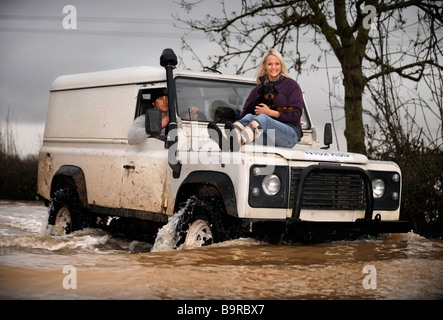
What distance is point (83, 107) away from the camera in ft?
30.6

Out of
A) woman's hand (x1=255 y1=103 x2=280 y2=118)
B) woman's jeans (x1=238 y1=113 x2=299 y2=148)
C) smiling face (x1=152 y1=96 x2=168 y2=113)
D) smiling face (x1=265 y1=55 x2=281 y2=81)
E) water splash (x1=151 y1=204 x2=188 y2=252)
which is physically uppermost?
smiling face (x1=265 y1=55 x2=281 y2=81)

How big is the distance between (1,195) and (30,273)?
15.4 metres

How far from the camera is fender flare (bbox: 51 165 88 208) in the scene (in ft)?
29.1

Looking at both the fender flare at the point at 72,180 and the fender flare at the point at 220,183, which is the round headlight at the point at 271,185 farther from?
the fender flare at the point at 72,180

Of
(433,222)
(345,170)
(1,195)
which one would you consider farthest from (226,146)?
(1,195)

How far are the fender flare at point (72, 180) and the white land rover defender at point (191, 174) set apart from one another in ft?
0.05

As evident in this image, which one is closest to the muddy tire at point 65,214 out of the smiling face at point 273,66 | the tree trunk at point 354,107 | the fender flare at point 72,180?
the fender flare at point 72,180

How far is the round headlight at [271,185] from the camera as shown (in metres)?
6.10

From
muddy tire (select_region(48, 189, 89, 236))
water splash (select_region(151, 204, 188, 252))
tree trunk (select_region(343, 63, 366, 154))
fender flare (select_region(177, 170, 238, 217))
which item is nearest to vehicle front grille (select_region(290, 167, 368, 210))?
fender flare (select_region(177, 170, 238, 217))

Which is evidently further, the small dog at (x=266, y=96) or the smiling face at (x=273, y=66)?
the smiling face at (x=273, y=66)

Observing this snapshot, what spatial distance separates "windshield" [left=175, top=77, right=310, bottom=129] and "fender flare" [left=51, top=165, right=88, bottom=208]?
7.14 ft

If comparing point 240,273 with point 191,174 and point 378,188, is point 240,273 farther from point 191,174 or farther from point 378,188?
point 378,188

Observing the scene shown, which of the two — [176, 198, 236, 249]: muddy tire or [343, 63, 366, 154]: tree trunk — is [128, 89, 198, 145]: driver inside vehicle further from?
[343, 63, 366, 154]: tree trunk

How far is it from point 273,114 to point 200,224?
1364mm
